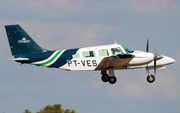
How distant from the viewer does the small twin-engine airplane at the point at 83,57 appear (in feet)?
132

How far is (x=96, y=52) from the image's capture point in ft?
133

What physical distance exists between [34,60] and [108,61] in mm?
7174

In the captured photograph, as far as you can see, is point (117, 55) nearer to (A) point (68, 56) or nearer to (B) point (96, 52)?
(B) point (96, 52)

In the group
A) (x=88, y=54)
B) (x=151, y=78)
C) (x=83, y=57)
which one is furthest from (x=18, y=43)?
(x=151, y=78)

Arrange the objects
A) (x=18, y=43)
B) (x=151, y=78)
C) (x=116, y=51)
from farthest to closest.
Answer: (x=151, y=78), (x=18, y=43), (x=116, y=51)

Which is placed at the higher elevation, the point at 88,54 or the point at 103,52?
the point at 103,52

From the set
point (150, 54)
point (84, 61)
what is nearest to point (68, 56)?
point (84, 61)

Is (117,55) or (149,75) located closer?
(117,55)

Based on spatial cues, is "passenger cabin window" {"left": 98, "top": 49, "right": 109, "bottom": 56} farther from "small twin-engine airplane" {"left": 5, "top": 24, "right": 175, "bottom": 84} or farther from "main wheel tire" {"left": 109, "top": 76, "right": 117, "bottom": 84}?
"main wheel tire" {"left": 109, "top": 76, "right": 117, "bottom": 84}

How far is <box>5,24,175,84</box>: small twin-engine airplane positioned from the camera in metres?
40.4

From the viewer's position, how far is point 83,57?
4053 centimetres

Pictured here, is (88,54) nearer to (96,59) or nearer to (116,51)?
(96,59)

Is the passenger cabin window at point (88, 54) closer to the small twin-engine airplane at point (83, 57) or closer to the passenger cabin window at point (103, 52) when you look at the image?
the small twin-engine airplane at point (83, 57)

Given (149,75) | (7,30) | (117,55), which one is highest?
(7,30)
